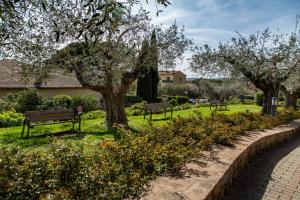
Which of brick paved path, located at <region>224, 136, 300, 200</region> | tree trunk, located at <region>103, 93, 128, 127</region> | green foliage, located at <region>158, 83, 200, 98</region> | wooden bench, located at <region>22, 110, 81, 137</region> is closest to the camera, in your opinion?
brick paved path, located at <region>224, 136, 300, 200</region>

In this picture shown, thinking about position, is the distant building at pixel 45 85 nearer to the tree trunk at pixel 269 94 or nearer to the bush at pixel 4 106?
the bush at pixel 4 106

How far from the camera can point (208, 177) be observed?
13.2 feet

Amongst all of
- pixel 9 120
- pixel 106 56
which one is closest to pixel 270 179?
pixel 106 56

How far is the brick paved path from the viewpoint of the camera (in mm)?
4891

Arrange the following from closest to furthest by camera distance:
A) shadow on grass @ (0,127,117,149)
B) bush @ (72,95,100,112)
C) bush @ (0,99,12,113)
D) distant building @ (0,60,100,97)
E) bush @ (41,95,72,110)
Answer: shadow on grass @ (0,127,117,149) < bush @ (0,99,12,113) < bush @ (41,95,72,110) < bush @ (72,95,100,112) < distant building @ (0,60,100,97)

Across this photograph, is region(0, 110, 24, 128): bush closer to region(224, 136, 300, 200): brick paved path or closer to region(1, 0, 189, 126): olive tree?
region(1, 0, 189, 126): olive tree

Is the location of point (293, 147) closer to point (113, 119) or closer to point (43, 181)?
point (113, 119)

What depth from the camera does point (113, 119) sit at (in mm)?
11930

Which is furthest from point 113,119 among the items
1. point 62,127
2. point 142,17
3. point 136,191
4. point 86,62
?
point 136,191

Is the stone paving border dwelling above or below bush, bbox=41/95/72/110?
below

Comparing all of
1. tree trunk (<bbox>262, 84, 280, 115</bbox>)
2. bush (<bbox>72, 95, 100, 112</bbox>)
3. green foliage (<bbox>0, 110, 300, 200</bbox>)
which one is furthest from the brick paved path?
bush (<bbox>72, 95, 100, 112</bbox>)

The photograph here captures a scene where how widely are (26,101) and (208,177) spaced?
16.1 meters

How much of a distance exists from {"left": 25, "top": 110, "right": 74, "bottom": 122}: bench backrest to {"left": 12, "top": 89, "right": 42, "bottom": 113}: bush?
25.4 feet

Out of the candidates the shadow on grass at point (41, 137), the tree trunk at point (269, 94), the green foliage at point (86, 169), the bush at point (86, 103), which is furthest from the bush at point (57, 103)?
the green foliage at point (86, 169)
